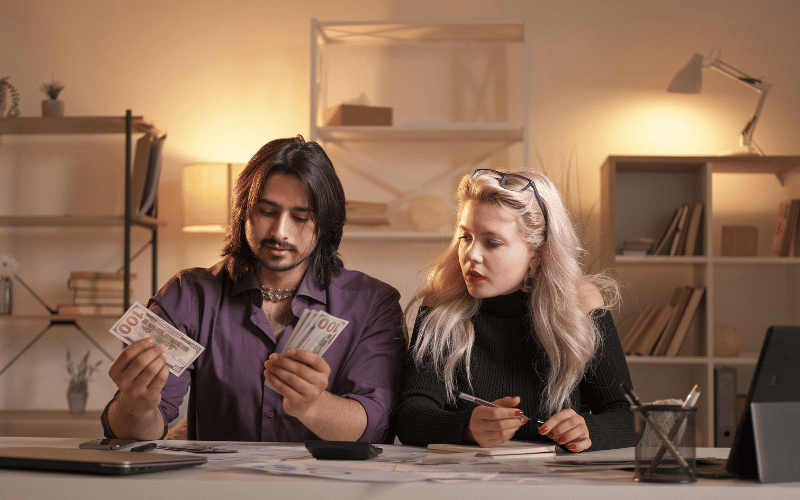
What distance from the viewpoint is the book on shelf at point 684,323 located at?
325cm

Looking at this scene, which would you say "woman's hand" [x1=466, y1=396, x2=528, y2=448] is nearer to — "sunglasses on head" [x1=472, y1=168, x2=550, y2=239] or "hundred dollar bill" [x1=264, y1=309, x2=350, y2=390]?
"hundred dollar bill" [x1=264, y1=309, x2=350, y2=390]

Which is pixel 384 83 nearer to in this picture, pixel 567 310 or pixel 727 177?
pixel 727 177

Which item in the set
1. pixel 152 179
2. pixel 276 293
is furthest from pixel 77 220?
pixel 276 293

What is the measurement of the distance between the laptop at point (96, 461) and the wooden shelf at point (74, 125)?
247 cm

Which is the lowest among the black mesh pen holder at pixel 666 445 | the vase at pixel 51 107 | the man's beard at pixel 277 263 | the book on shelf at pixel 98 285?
the black mesh pen holder at pixel 666 445

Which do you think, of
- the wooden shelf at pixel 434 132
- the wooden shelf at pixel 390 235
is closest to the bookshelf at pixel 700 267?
the wooden shelf at pixel 434 132

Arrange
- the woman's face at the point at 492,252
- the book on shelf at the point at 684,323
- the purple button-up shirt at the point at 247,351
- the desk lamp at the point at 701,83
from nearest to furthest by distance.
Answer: the woman's face at the point at 492,252 < the purple button-up shirt at the point at 247,351 < the book on shelf at the point at 684,323 < the desk lamp at the point at 701,83

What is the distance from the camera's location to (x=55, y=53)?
3811 millimetres

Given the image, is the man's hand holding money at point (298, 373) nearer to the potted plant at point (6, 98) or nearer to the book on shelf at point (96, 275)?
the book on shelf at point (96, 275)

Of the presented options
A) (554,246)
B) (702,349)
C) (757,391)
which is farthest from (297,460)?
(702,349)

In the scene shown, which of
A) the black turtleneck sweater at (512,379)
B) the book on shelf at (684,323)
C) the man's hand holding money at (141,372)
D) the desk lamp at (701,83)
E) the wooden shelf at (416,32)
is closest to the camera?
the man's hand holding money at (141,372)

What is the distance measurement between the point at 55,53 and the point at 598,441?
343 cm

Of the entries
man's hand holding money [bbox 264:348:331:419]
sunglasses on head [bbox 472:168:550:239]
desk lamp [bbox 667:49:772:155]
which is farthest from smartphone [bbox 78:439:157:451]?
desk lamp [bbox 667:49:772:155]

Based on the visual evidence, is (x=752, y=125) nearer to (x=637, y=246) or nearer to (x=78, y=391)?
(x=637, y=246)
